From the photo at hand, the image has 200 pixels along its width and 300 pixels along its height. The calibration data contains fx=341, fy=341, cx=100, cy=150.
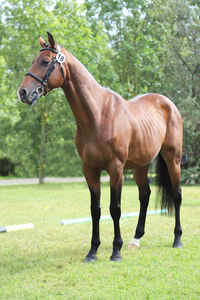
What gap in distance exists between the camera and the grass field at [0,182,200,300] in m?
3.32

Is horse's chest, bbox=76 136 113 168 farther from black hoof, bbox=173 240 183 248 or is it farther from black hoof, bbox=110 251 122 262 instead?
black hoof, bbox=173 240 183 248

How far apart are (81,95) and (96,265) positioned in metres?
2.10

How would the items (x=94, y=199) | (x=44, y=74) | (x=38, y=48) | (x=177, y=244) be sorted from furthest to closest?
(x=38, y=48)
(x=177, y=244)
(x=94, y=199)
(x=44, y=74)

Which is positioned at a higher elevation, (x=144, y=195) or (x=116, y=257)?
(x=144, y=195)

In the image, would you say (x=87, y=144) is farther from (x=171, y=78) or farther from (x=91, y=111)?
(x=171, y=78)

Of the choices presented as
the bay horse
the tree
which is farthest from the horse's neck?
the tree

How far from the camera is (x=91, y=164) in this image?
4273 millimetres

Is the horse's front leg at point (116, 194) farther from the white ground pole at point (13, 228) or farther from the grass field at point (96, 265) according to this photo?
the white ground pole at point (13, 228)

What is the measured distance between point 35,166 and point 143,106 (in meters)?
18.8

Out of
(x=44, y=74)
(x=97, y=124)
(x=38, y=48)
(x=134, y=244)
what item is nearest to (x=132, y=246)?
(x=134, y=244)

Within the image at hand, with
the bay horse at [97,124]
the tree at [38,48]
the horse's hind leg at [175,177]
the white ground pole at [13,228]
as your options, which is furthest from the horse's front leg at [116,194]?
the tree at [38,48]

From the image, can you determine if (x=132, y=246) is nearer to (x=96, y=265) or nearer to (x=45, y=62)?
(x=96, y=265)

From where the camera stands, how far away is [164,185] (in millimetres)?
5742

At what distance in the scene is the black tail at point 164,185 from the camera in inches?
224
